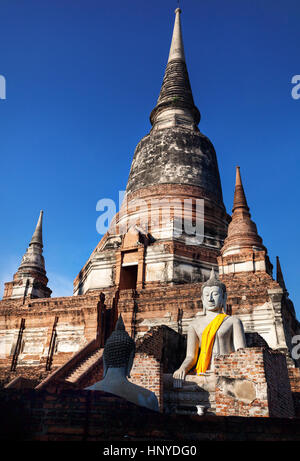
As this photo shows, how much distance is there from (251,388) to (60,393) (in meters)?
4.75

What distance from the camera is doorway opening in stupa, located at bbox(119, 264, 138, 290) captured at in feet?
61.9

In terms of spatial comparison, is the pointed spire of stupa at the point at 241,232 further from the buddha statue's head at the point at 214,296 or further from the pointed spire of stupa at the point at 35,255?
the pointed spire of stupa at the point at 35,255

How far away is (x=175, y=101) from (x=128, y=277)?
519 inches

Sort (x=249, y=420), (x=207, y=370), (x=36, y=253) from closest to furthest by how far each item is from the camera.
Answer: (x=249, y=420) < (x=207, y=370) < (x=36, y=253)

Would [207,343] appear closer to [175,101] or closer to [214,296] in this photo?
[214,296]

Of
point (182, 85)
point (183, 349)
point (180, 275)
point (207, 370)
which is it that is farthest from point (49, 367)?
point (182, 85)

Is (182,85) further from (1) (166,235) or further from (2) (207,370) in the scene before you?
(2) (207,370)

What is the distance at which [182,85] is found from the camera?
91.9ft

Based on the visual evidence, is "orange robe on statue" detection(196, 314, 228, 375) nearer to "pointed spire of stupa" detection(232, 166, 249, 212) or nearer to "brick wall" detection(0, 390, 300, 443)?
"brick wall" detection(0, 390, 300, 443)

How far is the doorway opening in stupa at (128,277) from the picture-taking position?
18859 mm

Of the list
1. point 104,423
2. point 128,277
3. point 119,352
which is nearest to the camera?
point 104,423

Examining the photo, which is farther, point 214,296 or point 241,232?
point 241,232

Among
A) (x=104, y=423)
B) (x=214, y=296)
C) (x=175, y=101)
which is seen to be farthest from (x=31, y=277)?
(x=104, y=423)

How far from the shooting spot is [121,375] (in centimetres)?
515
